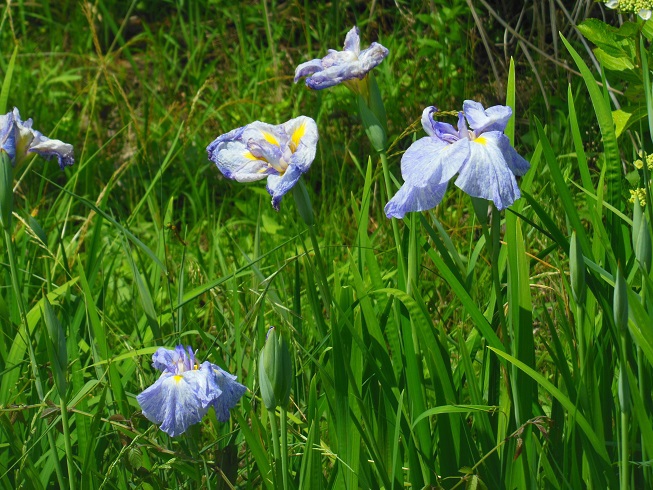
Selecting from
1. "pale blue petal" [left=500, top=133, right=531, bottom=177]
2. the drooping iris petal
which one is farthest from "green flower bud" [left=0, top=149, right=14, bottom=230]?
"pale blue petal" [left=500, top=133, right=531, bottom=177]

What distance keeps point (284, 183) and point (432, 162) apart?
0.66 feet

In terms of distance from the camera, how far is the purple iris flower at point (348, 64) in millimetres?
1256

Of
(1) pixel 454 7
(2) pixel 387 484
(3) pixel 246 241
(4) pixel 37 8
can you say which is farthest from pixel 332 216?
(4) pixel 37 8

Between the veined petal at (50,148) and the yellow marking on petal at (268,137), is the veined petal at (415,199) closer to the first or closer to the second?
the yellow marking on petal at (268,137)

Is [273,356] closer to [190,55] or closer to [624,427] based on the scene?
[624,427]

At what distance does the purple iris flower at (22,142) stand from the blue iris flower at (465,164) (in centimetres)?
56

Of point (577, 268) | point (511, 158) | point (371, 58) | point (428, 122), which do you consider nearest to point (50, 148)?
point (371, 58)

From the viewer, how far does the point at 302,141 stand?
3.83ft

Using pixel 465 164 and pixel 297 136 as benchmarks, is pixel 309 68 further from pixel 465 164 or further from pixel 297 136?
pixel 465 164

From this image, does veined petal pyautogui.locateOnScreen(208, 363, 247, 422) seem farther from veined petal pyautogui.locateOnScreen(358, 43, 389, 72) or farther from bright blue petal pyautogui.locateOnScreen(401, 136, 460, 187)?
veined petal pyautogui.locateOnScreen(358, 43, 389, 72)

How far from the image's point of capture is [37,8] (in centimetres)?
450

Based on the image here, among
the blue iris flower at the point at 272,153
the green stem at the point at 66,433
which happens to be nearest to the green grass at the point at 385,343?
the green stem at the point at 66,433

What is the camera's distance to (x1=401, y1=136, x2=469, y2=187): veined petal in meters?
1.04

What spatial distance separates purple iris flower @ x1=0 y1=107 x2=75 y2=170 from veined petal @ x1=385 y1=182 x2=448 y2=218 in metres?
0.56
